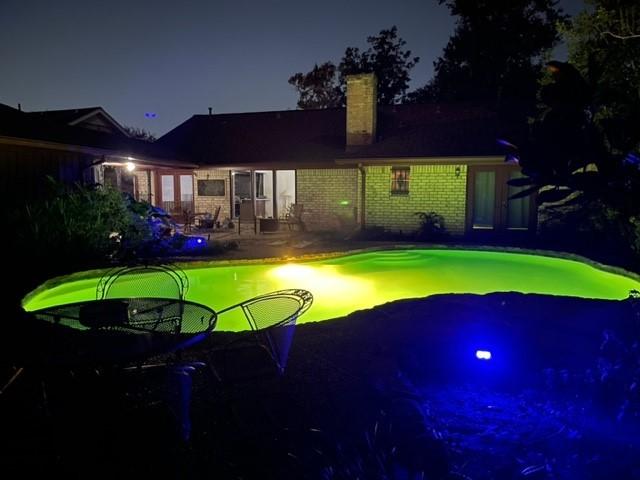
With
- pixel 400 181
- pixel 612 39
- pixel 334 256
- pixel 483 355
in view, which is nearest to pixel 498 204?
pixel 400 181

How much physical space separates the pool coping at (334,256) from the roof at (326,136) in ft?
10.8

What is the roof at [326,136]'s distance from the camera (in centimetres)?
1470

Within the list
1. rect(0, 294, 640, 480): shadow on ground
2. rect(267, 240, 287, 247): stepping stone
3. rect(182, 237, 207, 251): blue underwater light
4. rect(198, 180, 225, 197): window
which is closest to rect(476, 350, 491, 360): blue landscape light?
rect(0, 294, 640, 480): shadow on ground

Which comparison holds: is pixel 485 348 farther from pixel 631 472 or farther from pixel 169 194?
pixel 169 194

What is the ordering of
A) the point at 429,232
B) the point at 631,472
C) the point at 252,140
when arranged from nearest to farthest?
the point at 631,472 → the point at 429,232 → the point at 252,140

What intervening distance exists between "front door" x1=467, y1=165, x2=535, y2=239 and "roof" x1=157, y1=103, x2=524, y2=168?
3.56 ft

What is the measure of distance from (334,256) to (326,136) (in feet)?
28.0

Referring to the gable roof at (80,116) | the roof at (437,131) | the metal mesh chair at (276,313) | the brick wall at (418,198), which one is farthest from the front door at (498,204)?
the gable roof at (80,116)

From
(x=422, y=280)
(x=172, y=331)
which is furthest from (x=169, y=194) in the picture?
(x=172, y=331)

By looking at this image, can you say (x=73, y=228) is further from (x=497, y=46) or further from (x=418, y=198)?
(x=497, y=46)

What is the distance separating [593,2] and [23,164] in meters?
14.6

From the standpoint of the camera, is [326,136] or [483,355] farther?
[326,136]

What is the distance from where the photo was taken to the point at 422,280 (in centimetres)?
1048

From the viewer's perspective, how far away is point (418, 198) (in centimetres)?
1470
